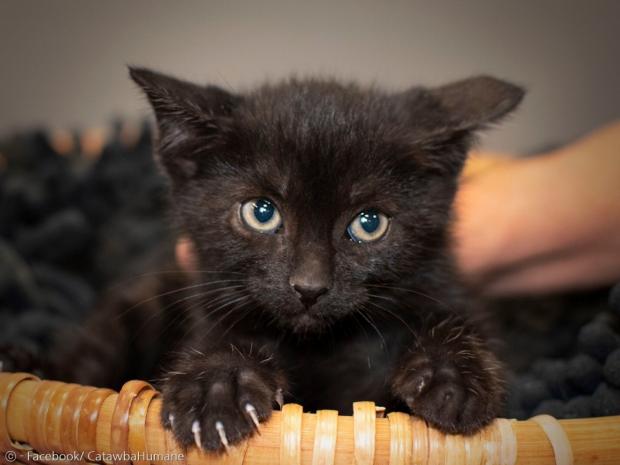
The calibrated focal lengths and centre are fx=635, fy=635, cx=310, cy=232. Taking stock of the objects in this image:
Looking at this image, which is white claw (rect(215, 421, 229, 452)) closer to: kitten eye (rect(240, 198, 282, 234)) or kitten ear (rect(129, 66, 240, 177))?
kitten eye (rect(240, 198, 282, 234))

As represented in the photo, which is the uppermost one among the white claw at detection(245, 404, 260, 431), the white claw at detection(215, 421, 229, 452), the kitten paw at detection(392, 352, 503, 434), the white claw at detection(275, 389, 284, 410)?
the kitten paw at detection(392, 352, 503, 434)

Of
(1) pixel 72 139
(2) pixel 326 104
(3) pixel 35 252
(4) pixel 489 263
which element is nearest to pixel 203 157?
(2) pixel 326 104

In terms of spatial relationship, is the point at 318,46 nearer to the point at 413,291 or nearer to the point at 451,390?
the point at 413,291

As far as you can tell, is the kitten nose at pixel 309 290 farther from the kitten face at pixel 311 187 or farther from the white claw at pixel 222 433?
the white claw at pixel 222 433

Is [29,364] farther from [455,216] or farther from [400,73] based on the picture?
[400,73]

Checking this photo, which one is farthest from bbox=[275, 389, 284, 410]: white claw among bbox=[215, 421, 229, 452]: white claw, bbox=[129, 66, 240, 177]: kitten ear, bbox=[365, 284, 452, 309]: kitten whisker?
bbox=[129, 66, 240, 177]: kitten ear

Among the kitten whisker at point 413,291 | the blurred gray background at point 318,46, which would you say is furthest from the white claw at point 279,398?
the blurred gray background at point 318,46

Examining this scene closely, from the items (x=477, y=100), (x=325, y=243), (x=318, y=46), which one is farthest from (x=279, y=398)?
(x=318, y=46)
